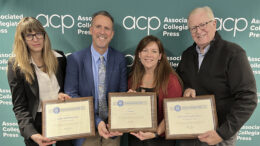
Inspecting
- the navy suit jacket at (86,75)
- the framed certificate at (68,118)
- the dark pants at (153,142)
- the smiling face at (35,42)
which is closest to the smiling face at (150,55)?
the navy suit jacket at (86,75)

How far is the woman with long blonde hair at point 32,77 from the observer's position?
1.82 m

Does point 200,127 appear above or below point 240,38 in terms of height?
below

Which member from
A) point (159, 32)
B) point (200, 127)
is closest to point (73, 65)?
point (159, 32)

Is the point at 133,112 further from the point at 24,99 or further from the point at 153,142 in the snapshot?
the point at 24,99

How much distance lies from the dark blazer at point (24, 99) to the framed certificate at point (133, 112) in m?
0.76

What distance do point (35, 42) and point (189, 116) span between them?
64.7 inches

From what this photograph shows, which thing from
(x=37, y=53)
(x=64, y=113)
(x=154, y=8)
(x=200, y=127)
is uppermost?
(x=154, y=8)

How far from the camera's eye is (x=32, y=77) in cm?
184

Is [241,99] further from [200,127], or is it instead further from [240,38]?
[240,38]

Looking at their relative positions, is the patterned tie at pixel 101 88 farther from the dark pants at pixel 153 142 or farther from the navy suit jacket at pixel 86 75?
the dark pants at pixel 153 142

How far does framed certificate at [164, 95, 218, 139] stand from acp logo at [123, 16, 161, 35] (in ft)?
3.25

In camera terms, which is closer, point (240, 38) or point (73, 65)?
point (73, 65)

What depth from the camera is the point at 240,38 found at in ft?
7.70

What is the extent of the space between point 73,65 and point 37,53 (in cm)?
37
